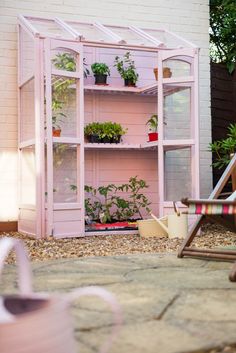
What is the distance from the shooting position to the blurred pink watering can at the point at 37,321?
1433 millimetres

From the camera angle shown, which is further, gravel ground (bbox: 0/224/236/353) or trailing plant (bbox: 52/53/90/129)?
trailing plant (bbox: 52/53/90/129)

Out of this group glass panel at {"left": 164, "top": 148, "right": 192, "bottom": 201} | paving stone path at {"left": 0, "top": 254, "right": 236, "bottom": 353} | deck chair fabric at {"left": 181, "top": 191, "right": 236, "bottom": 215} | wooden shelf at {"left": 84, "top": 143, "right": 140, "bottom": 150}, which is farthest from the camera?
wooden shelf at {"left": 84, "top": 143, "right": 140, "bottom": 150}

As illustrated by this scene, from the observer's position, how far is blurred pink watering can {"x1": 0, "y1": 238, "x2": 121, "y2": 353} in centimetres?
143

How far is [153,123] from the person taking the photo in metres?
7.15

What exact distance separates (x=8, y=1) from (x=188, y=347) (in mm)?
5967

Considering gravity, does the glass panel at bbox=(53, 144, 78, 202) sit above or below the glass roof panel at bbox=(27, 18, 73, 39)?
below

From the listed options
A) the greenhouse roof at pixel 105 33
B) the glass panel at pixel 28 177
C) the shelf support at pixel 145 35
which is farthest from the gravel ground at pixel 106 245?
the shelf support at pixel 145 35

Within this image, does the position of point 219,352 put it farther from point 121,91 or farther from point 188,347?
point 121,91

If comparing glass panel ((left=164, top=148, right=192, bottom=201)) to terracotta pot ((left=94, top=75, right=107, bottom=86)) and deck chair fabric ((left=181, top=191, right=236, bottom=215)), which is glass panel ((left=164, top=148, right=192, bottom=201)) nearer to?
terracotta pot ((left=94, top=75, right=107, bottom=86))

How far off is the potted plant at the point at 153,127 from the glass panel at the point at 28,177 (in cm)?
150

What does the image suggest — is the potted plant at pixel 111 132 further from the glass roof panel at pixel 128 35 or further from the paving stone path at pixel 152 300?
the paving stone path at pixel 152 300

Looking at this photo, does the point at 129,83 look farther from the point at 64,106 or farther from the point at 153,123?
the point at 64,106

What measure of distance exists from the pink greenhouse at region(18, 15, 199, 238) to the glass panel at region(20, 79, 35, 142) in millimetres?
12

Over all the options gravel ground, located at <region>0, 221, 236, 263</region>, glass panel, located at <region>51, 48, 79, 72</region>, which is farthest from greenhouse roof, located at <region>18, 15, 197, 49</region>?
gravel ground, located at <region>0, 221, 236, 263</region>
